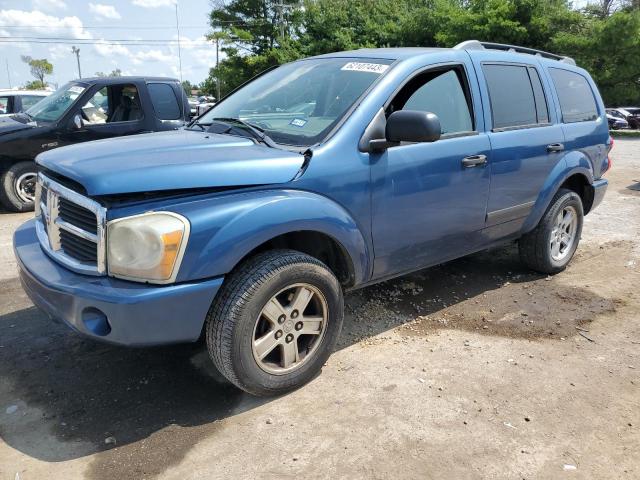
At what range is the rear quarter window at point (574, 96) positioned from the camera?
477 centimetres

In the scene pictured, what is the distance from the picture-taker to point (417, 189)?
11.2 ft

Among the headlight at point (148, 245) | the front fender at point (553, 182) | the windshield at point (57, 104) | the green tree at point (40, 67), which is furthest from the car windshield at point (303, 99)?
the green tree at point (40, 67)

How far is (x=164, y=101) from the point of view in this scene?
26.5ft

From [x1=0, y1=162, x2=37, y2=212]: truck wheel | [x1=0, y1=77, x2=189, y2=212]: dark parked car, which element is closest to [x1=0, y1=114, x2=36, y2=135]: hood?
[x1=0, y1=77, x2=189, y2=212]: dark parked car

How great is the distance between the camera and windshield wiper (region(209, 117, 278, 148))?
10.3ft

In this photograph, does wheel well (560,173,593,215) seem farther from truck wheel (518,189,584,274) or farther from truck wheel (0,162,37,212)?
truck wheel (0,162,37,212)

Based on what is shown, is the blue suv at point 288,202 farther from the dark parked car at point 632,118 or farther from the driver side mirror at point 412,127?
the dark parked car at point 632,118

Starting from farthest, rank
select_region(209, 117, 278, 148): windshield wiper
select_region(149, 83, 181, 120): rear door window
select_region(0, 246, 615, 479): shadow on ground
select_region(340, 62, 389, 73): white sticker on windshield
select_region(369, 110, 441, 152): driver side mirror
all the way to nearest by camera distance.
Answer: select_region(149, 83, 181, 120): rear door window → select_region(340, 62, 389, 73): white sticker on windshield → select_region(209, 117, 278, 148): windshield wiper → select_region(369, 110, 441, 152): driver side mirror → select_region(0, 246, 615, 479): shadow on ground

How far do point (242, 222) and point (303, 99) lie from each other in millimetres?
1260

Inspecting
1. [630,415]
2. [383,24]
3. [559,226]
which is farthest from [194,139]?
[383,24]

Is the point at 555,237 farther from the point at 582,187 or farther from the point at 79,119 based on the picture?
the point at 79,119

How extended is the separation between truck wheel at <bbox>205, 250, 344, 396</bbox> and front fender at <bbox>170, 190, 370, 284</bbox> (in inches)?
6.1

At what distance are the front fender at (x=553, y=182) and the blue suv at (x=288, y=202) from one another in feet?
0.15

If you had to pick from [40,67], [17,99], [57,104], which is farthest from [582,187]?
[40,67]
